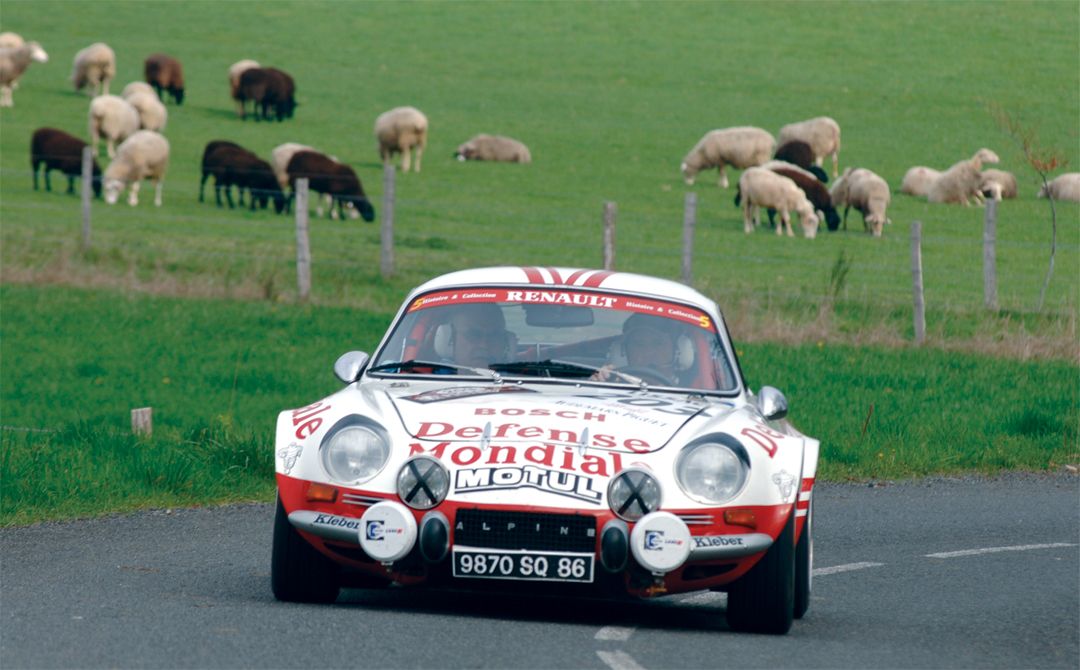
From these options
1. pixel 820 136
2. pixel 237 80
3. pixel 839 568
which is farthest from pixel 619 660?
pixel 237 80

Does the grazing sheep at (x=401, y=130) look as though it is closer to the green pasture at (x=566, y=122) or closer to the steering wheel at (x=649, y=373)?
the green pasture at (x=566, y=122)

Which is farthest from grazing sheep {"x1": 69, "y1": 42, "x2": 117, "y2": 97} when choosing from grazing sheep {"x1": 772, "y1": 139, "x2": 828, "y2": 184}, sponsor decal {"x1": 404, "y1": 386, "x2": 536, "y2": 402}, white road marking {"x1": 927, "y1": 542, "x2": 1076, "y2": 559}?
sponsor decal {"x1": 404, "y1": 386, "x2": 536, "y2": 402}

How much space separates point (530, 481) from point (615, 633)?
2.36 feet

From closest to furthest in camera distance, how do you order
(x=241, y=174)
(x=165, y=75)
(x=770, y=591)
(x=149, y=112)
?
(x=770, y=591)
(x=241, y=174)
(x=149, y=112)
(x=165, y=75)

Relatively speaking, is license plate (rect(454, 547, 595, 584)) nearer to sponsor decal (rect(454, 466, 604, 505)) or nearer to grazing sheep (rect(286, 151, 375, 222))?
sponsor decal (rect(454, 466, 604, 505))

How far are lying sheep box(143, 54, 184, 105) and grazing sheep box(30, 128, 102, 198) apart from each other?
15740 mm

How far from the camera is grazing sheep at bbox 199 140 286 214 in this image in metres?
33.8

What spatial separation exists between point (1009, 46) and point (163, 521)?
58802 mm

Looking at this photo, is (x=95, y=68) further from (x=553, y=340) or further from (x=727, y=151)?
(x=553, y=340)

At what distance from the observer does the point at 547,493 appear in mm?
5234

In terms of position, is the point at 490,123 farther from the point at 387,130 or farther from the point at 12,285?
the point at 12,285

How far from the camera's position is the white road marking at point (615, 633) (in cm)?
536

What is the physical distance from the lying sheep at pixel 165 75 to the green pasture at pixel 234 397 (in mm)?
32280

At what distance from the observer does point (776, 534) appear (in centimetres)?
548
